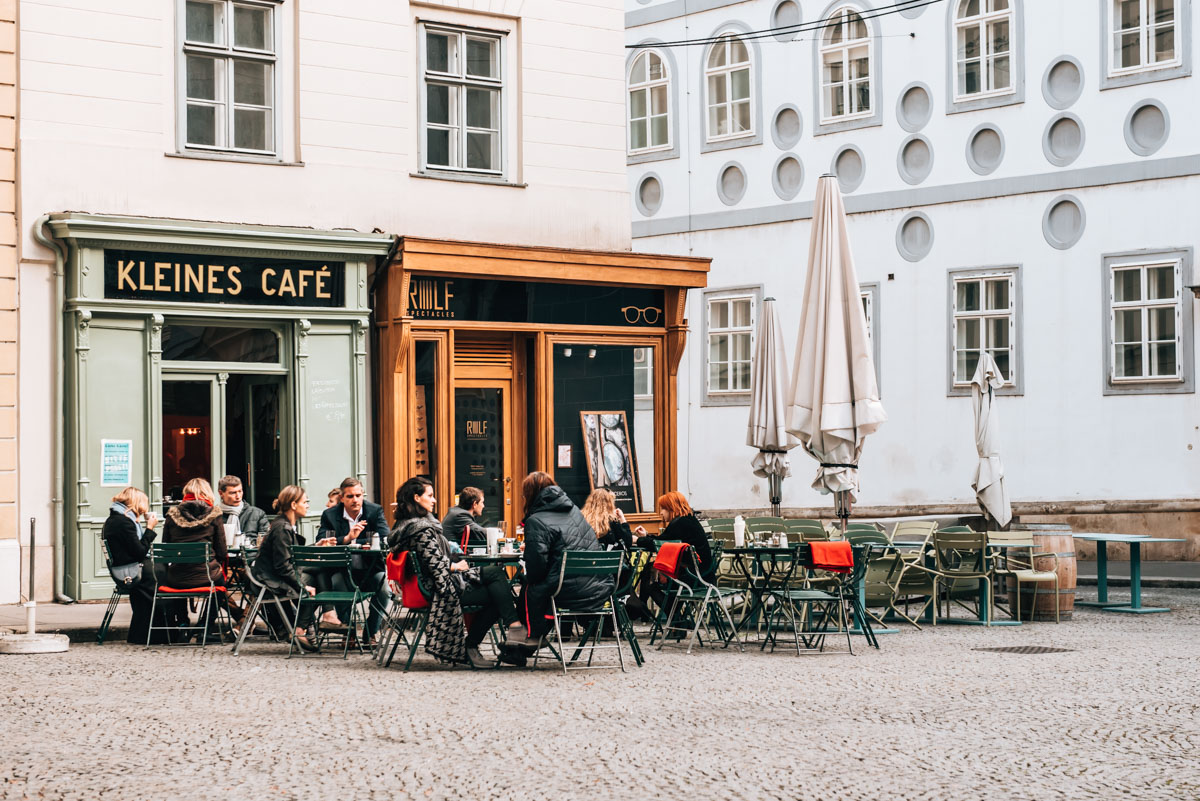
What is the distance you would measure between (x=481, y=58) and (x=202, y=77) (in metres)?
3.39

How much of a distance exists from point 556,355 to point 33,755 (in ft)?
37.7

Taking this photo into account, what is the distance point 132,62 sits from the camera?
1634cm

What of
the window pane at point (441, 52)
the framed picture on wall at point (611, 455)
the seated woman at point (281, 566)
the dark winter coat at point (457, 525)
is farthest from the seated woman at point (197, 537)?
the window pane at point (441, 52)

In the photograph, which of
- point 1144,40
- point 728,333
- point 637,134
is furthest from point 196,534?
point 637,134

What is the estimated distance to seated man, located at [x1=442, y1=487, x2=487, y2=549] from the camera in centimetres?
1312

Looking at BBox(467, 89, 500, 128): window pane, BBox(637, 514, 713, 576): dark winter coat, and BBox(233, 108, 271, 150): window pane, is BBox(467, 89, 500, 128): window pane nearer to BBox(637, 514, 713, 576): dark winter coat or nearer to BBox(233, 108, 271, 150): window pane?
BBox(233, 108, 271, 150): window pane

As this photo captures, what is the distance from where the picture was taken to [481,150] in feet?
61.3

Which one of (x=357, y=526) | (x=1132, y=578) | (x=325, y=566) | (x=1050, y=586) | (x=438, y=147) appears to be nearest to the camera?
(x=325, y=566)

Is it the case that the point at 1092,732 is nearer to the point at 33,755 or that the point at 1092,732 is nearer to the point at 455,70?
the point at 33,755

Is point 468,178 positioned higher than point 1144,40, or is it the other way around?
point 1144,40

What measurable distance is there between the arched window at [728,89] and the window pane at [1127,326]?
7525 millimetres

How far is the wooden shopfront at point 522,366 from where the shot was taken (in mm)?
17547

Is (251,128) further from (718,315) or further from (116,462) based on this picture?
(718,315)

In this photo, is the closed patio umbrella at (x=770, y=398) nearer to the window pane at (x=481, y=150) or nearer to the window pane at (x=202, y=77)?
the window pane at (x=481, y=150)
